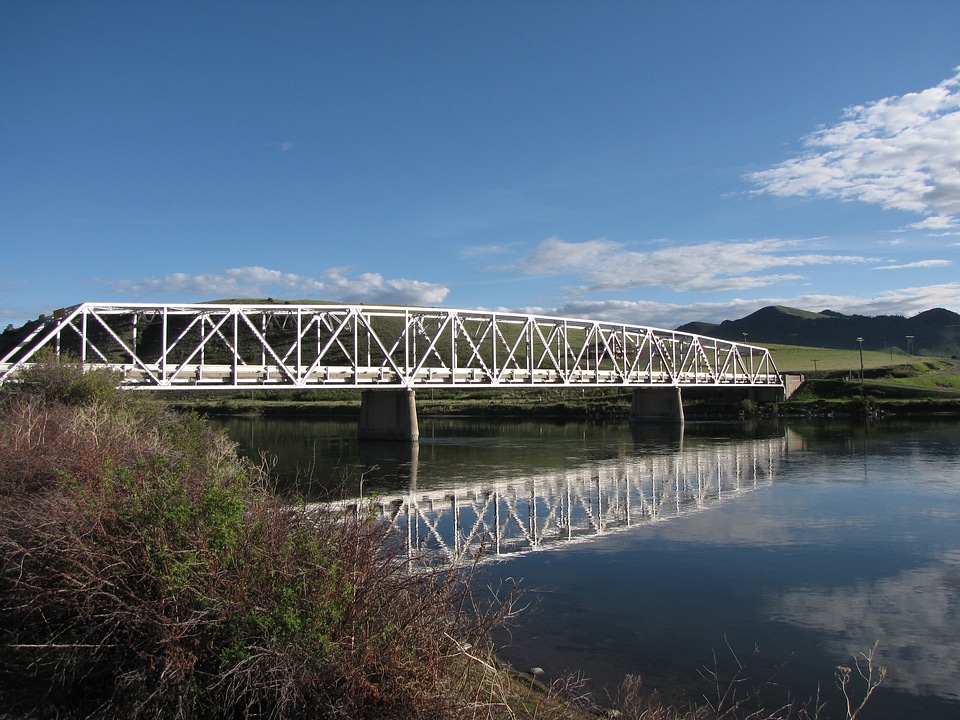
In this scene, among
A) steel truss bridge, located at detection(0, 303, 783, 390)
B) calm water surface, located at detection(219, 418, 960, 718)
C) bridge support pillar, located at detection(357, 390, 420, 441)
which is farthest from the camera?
bridge support pillar, located at detection(357, 390, 420, 441)

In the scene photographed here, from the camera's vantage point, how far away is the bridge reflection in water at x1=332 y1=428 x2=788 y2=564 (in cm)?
2209

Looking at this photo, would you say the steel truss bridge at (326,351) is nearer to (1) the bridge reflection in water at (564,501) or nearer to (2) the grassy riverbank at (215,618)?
(1) the bridge reflection in water at (564,501)

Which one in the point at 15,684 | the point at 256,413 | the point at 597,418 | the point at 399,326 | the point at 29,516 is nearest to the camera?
the point at 15,684

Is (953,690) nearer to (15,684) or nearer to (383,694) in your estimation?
(383,694)

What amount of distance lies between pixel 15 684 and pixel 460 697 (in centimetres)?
505

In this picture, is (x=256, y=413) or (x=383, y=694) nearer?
(x=383, y=694)

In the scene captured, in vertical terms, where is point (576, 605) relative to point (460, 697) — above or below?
below

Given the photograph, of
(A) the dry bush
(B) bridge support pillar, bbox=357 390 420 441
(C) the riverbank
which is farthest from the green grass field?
(A) the dry bush

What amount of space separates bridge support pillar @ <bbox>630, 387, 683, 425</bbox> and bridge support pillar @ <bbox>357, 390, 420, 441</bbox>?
3449cm

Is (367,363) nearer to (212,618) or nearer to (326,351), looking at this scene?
(326,351)

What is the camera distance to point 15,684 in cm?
793

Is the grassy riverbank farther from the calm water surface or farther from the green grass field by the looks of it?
the green grass field

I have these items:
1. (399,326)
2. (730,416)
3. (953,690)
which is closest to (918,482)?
(953,690)

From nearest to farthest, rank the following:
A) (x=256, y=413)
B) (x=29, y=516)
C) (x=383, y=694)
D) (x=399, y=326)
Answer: (x=383, y=694)
(x=29, y=516)
(x=256, y=413)
(x=399, y=326)
